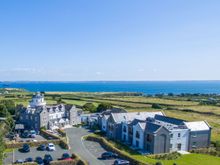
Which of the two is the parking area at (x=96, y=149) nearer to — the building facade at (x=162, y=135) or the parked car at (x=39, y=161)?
the building facade at (x=162, y=135)

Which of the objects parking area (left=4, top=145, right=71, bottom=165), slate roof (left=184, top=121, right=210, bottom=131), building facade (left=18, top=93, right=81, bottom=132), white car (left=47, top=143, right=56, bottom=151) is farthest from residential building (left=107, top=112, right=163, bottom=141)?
building facade (left=18, top=93, right=81, bottom=132)

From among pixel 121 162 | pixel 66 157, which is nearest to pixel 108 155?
pixel 121 162

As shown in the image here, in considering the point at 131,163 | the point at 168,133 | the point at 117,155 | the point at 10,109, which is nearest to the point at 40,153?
the point at 117,155

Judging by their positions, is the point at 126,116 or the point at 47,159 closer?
the point at 47,159

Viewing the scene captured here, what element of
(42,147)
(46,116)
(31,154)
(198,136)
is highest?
(46,116)

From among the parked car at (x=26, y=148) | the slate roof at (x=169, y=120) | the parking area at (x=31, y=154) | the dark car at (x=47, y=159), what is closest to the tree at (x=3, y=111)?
the parked car at (x=26, y=148)

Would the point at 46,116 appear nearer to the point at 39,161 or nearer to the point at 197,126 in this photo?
the point at 39,161

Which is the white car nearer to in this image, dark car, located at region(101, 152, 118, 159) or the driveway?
the driveway
